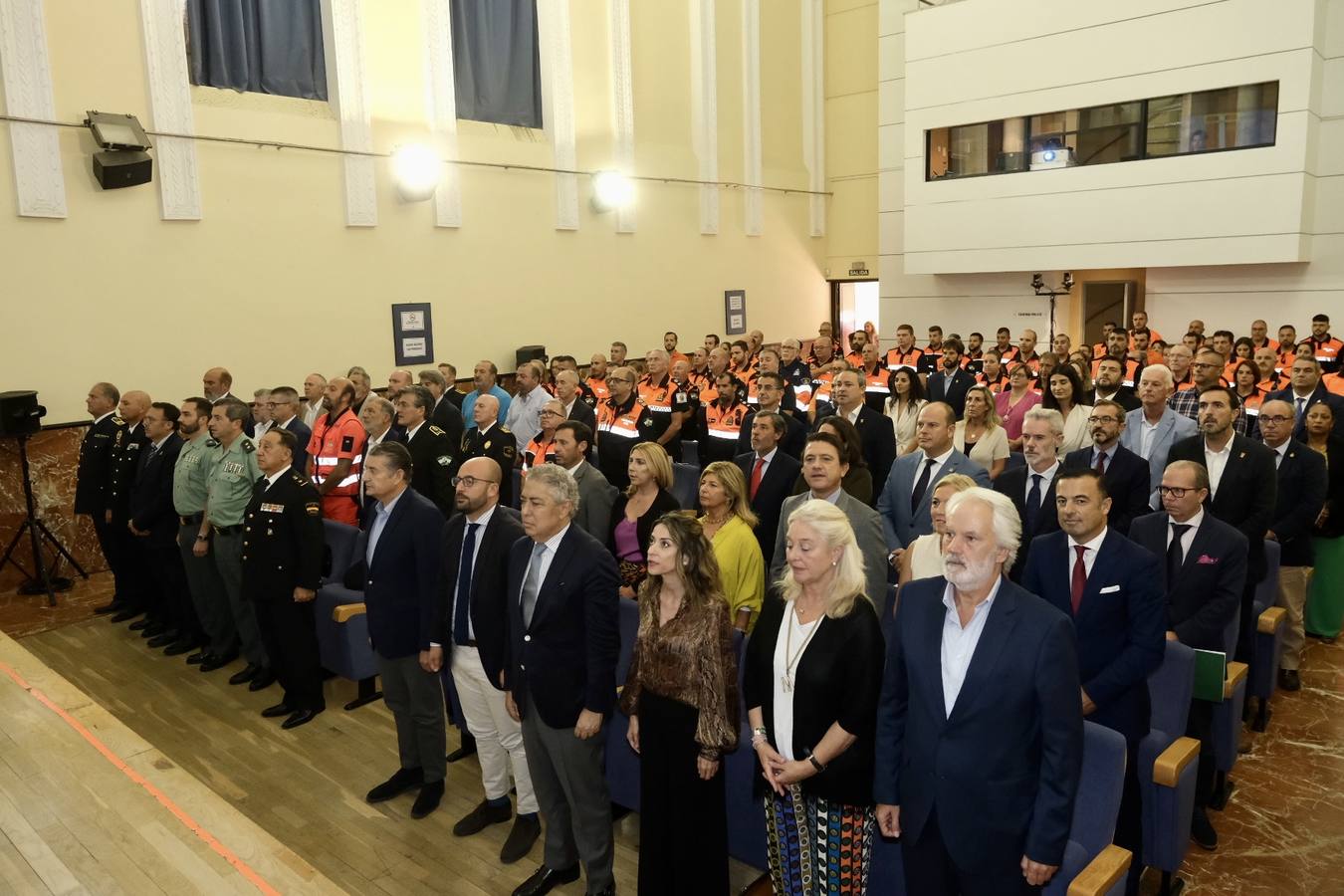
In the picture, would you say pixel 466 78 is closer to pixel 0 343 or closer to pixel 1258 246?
pixel 0 343

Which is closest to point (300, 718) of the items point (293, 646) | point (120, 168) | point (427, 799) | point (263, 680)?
point (293, 646)

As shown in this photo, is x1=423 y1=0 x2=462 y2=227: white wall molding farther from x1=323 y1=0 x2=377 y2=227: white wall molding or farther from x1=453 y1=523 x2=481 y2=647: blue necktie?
x1=453 y1=523 x2=481 y2=647: blue necktie

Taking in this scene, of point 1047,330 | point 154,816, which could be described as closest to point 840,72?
point 1047,330

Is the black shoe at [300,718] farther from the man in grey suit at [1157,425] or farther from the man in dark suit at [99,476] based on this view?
the man in grey suit at [1157,425]

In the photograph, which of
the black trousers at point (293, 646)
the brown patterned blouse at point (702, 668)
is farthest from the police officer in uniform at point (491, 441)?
the brown patterned blouse at point (702, 668)

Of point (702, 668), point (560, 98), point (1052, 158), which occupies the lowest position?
point (702, 668)

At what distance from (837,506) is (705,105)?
37.8ft

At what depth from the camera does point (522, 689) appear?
3486mm

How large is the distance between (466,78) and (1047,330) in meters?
9.11

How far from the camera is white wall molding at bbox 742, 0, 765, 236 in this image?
14.5 m

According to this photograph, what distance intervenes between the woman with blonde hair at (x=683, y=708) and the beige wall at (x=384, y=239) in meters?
7.33

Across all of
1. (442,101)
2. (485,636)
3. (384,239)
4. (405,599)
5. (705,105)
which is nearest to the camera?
(485,636)

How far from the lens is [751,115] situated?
48.6ft

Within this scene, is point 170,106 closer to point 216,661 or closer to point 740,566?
point 216,661
